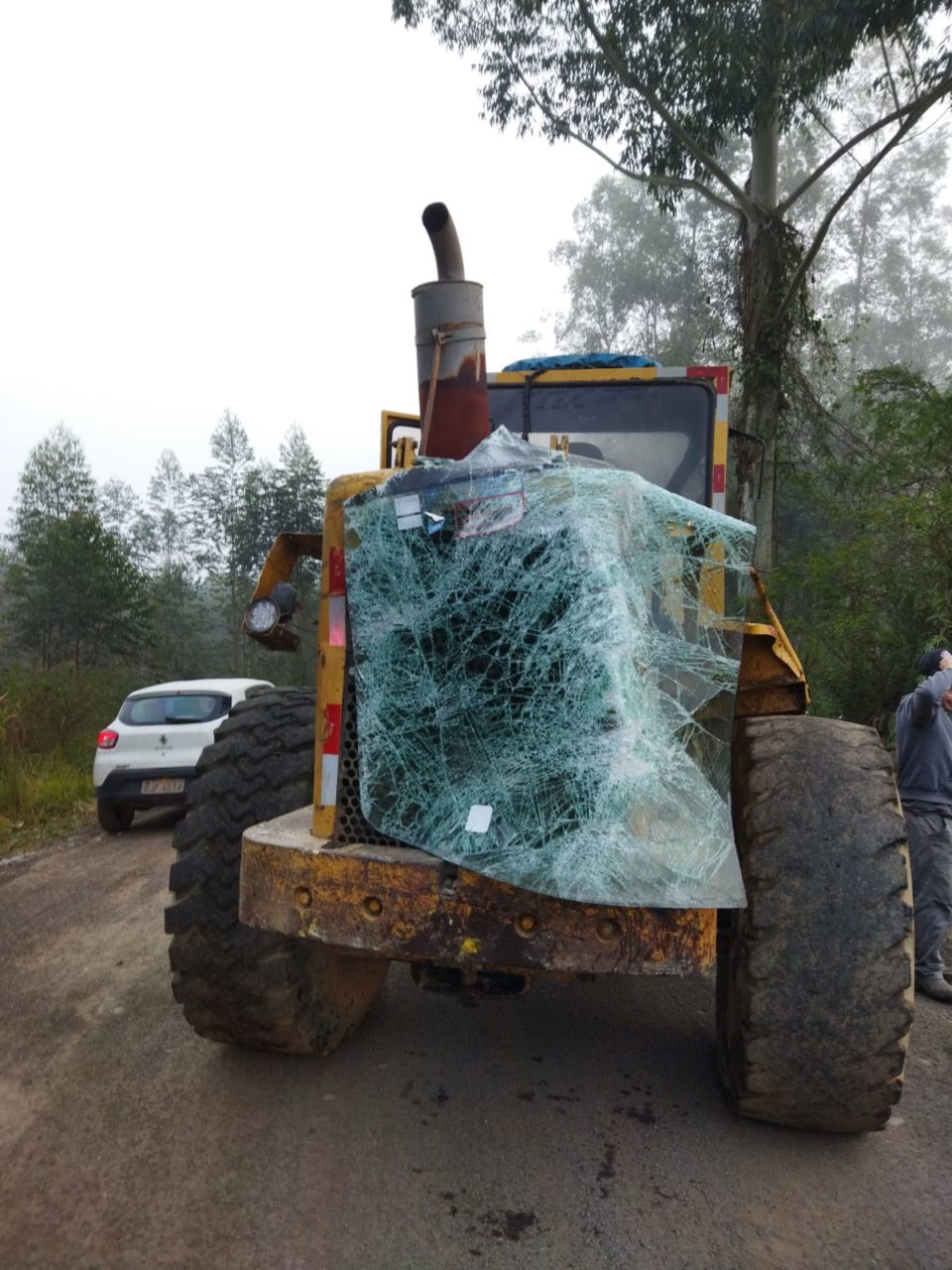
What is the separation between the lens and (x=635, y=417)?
15.6 feet

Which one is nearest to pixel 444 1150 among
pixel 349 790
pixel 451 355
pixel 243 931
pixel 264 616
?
pixel 243 931

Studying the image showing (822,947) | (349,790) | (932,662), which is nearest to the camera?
(822,947)

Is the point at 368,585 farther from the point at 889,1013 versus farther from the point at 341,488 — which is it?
the point at 889,1013

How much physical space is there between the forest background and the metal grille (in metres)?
1.73

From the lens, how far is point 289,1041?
135 inches

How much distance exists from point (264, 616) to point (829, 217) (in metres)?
10.8

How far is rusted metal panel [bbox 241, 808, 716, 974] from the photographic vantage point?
2422 millimetres

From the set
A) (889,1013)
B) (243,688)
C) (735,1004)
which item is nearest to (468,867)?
(735,1004)

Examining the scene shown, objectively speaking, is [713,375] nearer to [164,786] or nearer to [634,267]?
[164,786]

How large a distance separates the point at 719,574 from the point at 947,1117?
2087 millimetres

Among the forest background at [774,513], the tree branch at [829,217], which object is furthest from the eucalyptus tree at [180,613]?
the tree branch at [829,217]

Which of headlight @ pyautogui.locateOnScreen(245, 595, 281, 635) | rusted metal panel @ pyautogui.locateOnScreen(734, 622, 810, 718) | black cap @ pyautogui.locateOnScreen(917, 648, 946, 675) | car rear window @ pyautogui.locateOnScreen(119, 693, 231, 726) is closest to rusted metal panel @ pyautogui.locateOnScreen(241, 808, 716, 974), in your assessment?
headlight @ pyautogui.locateOnScreen(245, 595, 281, 635)

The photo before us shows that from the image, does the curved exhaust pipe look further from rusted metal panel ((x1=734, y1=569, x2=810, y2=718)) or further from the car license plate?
the car license plate

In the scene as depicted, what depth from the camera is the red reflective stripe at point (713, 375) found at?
4.64m
